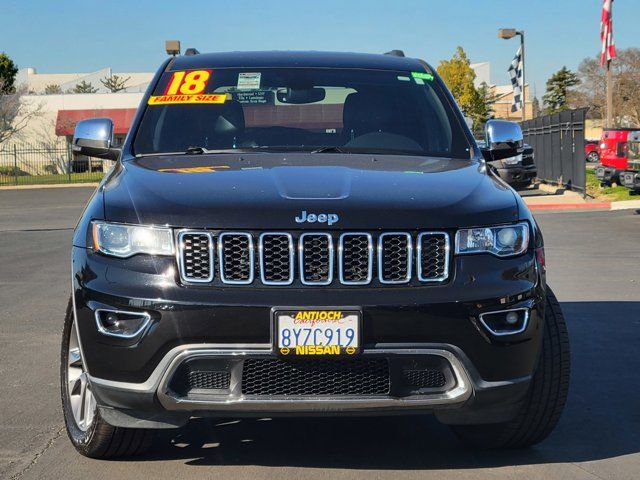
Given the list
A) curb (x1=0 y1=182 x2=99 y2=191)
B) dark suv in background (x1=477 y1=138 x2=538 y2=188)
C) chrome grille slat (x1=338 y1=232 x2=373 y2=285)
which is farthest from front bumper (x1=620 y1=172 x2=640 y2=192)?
curb (x1=0 y1=182 x2=99 y2=191)

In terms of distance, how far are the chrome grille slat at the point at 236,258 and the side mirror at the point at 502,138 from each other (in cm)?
220

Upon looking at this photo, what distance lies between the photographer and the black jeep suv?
3842 millimetres

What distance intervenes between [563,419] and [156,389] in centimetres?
228

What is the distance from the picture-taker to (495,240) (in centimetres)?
409

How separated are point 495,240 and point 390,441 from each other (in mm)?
1251

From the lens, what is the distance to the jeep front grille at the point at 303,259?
3.91 meters

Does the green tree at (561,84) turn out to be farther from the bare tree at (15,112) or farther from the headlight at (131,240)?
the headlight at (131,240)

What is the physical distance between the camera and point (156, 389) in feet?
12.8

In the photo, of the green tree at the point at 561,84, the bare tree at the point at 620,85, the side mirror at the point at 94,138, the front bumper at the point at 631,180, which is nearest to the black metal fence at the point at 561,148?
the front bumper at the point at 631,180

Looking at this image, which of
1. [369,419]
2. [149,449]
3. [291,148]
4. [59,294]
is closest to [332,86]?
[291,148]

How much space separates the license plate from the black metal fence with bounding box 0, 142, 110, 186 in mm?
46273

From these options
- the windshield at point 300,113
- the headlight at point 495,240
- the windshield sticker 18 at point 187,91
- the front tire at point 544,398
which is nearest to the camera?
the headlight at point 495,240

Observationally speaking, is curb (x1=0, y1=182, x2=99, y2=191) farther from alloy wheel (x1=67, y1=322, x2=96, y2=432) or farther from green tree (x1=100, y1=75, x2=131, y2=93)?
alloy wheel (x1=67, y1=322, x2=96, y2=432)

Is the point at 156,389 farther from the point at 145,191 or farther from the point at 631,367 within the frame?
the point at 631,367
